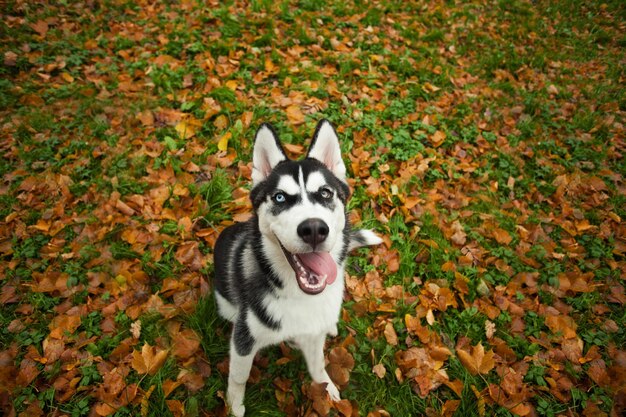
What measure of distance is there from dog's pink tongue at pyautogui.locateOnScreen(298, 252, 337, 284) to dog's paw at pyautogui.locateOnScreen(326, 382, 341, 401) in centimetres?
107

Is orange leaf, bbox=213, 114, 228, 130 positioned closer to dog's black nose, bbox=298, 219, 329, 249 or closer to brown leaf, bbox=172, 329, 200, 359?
brown leaf, bbox=172, 329, 200, 359

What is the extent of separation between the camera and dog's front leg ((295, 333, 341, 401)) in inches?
102

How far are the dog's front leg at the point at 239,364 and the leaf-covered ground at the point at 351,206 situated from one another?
0.17 meters

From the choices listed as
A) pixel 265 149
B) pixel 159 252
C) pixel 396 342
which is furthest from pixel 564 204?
pixel 159 252

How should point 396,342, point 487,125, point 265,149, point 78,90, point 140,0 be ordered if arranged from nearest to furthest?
point 265,149 < point 396,342 < point 78,90 < point 487,125 < point 140,0

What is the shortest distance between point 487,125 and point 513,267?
2693 mm

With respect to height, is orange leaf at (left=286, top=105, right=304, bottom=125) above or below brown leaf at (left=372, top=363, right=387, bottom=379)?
above

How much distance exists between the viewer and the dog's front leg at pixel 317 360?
2596mm

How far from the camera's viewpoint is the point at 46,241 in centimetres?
343

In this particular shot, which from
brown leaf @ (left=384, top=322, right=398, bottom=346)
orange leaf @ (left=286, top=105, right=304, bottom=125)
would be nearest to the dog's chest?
brown leaf @ (left=384, top=322, right=398, bottom=346)

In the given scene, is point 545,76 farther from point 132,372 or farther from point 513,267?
point 132,372

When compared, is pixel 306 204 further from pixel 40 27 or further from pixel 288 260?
pixel 40 27

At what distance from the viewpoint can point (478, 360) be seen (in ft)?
9.28

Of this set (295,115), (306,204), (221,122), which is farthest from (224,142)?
(306,204)
